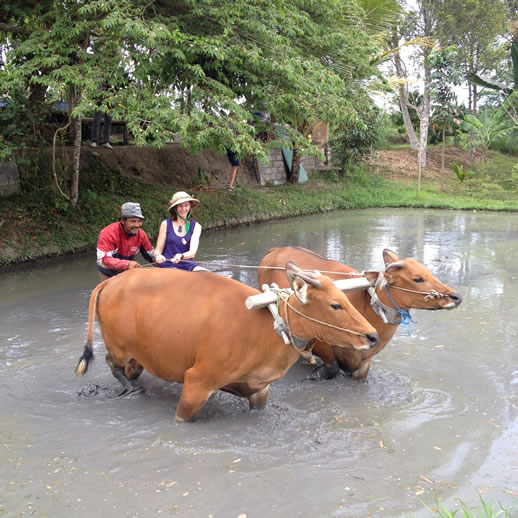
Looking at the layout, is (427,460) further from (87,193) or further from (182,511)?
(87,193)

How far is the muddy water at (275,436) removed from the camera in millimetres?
3773

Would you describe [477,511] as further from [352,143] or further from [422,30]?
[422,30]

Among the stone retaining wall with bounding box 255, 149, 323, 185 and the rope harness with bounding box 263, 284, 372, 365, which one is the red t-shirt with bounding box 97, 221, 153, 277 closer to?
the rope harness with bounding box 263, 284, 372, 365

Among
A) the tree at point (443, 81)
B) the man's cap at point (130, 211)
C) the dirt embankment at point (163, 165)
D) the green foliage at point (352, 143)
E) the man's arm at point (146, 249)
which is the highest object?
the tree at point (443, 81)

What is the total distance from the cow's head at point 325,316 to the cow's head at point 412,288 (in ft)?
3.15

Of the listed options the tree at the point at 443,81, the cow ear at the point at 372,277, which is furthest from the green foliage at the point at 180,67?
the tree at the point at 443,81

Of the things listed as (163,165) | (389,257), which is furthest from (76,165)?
(389,257)

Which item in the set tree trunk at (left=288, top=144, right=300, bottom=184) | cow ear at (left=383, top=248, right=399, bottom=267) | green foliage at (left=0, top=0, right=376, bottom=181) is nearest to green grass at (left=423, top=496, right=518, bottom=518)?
cow ear at (left=383, top=248, right=399, bottom=267)

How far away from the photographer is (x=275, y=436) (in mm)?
Answer: 4523

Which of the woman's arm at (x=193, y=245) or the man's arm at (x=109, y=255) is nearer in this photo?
the man's arm at (x=109, y=255)

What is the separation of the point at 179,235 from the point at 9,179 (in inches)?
283

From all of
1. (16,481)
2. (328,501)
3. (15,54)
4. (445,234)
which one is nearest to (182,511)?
(328,501)

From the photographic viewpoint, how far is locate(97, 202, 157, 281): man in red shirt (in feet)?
18.8

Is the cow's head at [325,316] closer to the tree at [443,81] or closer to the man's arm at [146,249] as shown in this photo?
the man's arm at [146,249]
